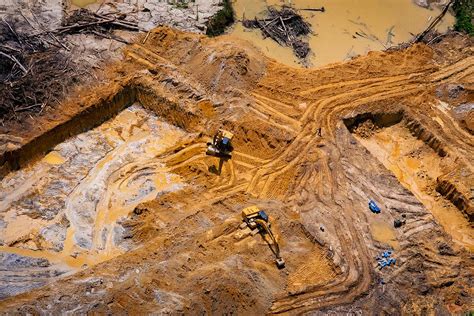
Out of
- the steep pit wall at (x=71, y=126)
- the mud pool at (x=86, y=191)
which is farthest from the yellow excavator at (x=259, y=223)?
the steep pit wall at (x=71, y=126)

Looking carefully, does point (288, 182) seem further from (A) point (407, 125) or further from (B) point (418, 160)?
(A) point (407, 125)

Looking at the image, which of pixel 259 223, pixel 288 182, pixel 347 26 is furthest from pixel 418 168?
pixel 347 26

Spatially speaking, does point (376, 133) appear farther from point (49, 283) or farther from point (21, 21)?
point (21, 21)

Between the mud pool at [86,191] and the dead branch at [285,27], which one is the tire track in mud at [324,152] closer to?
the mud pool at [86,191]

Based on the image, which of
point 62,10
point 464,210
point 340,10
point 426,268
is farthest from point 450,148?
point 62,10

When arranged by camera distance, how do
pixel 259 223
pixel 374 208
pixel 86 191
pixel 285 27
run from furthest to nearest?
pixel 285 27, pixel 86 191, pixel 374 208, pixel 259 223

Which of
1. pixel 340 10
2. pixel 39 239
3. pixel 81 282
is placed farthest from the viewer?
pixel 340 10
